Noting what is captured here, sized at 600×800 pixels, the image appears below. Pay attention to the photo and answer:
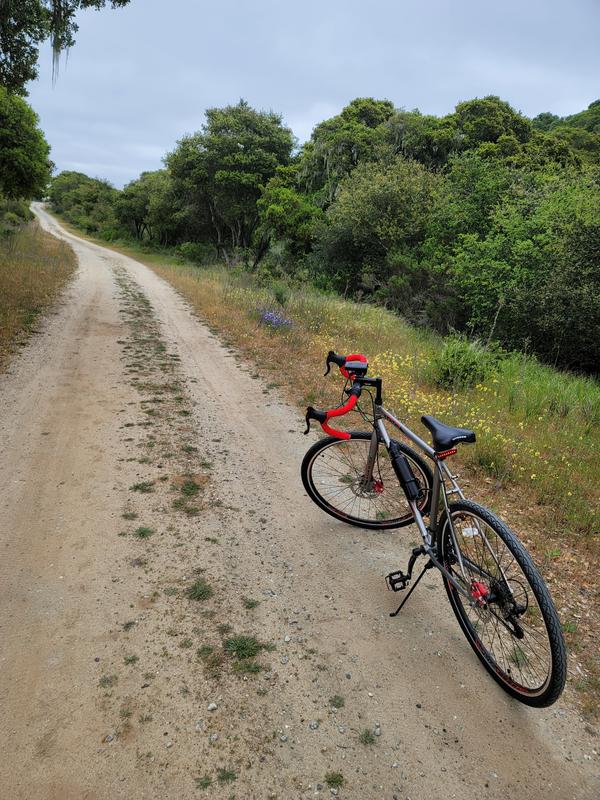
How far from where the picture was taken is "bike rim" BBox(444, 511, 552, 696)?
7.49 ft

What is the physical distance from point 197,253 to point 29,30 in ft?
72.4

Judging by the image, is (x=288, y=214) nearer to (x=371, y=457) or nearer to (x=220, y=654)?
(x=371, y=457)

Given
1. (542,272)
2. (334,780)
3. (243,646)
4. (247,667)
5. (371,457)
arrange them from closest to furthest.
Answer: (334,780) → (247,667) → (243,646) → (371,457) → (542,272)

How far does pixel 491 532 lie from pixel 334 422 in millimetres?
3368

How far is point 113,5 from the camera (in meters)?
8.23

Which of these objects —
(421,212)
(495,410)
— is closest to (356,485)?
(495,410)

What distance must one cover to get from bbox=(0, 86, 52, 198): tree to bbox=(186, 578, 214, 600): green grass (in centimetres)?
2271

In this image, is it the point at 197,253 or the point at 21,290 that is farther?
the point at 197,253

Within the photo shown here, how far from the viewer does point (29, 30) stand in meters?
8.87

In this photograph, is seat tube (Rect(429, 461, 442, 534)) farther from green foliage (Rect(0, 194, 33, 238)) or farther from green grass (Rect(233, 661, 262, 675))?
green foliage (Rect(0, 194, 33, 238))

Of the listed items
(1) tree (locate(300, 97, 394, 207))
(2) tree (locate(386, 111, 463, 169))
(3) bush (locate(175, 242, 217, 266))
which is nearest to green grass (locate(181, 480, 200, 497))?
(1) tree (locate(300, 97, 394, 207))

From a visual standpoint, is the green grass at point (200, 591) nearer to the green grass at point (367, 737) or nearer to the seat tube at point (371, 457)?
the green grass at point (367, 737)

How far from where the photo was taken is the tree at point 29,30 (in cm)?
794

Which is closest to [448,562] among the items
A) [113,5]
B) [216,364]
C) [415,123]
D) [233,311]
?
[216,364]
